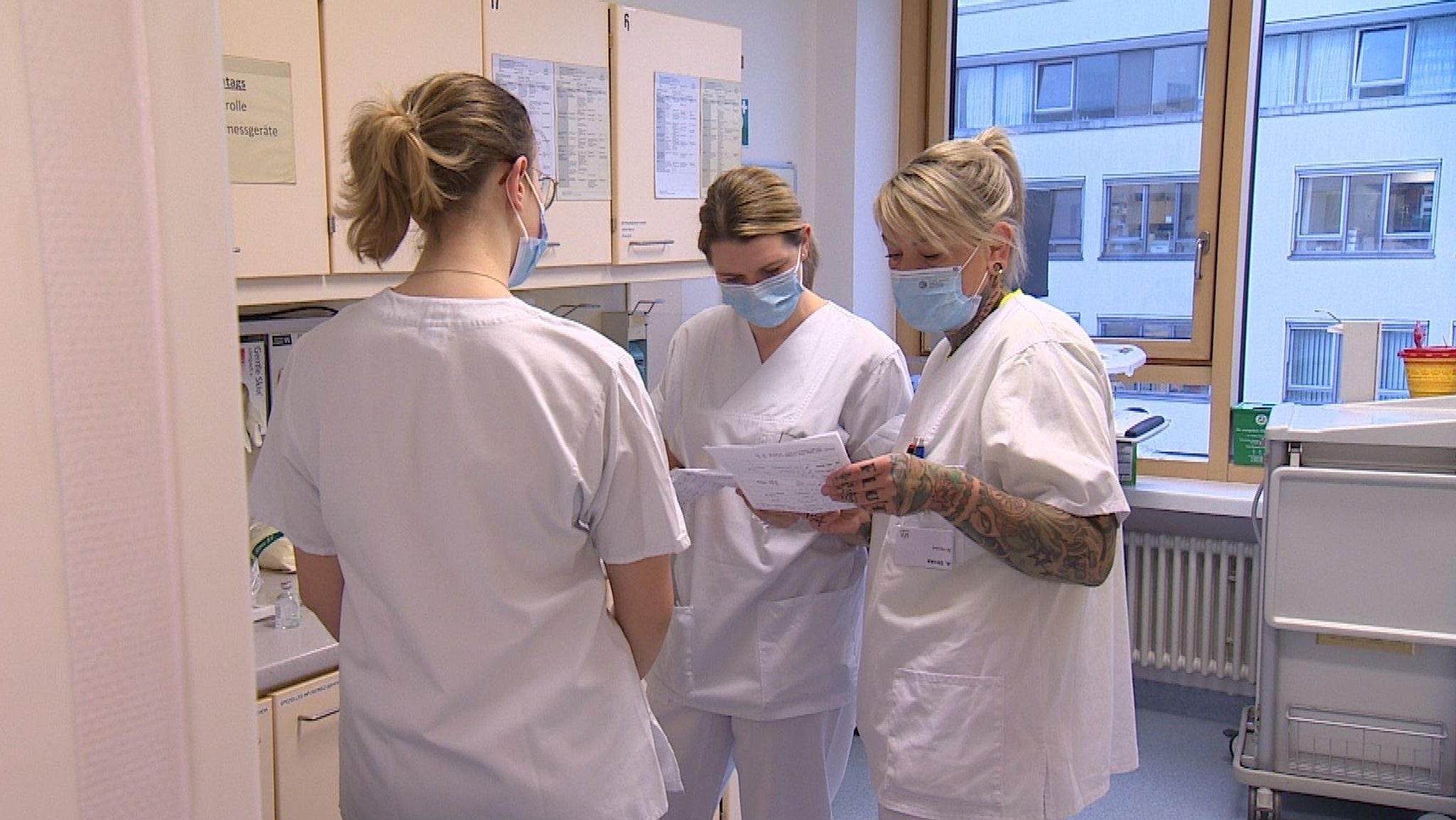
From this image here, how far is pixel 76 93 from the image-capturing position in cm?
41

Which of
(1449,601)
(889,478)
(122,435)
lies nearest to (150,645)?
(122,435)

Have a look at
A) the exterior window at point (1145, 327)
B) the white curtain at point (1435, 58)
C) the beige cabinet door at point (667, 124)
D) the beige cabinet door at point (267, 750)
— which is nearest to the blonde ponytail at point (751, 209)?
the beige cabinet door at point (667, 124)

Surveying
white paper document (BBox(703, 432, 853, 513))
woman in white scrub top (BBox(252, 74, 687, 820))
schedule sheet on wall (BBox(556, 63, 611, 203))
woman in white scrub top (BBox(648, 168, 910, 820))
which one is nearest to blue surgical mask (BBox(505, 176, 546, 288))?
woman in white scrub top (BBox(252, 74, 687, 820))

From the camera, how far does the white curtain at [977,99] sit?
3.75 metres

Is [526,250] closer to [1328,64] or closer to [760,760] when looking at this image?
[760,760]

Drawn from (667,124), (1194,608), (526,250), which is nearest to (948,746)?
(526,250)

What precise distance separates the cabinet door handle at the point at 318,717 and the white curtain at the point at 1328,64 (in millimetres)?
3027

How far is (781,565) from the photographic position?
1848mm

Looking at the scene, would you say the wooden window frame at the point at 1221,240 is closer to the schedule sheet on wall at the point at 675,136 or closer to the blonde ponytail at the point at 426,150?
the schedule sheet on wall at the point at 675,136

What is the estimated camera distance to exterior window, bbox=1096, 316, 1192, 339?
11.4ft

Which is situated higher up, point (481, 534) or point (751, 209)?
point (751, 209)

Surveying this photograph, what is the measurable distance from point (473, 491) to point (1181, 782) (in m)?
2.54

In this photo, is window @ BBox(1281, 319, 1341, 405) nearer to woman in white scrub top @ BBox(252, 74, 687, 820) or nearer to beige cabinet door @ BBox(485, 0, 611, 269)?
beige cabinet door @ BBox(485, 0, 611, 269)

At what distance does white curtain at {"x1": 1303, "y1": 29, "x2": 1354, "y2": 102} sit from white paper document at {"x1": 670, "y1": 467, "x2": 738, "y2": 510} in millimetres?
2439
